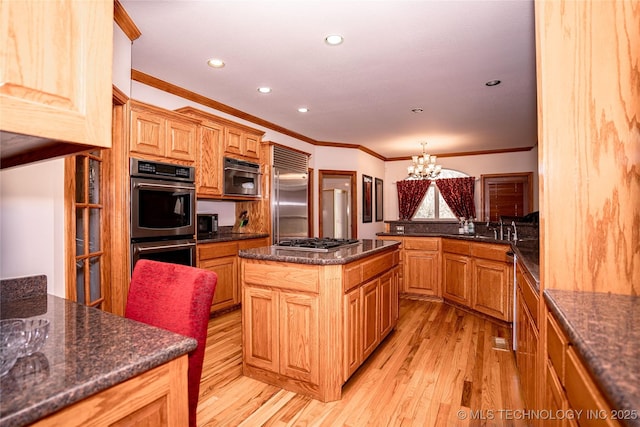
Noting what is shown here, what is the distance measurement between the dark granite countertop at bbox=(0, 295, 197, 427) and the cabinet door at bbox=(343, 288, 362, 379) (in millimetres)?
1456

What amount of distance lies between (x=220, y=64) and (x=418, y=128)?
328 centimetres

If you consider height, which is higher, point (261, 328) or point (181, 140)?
point (181, 140)

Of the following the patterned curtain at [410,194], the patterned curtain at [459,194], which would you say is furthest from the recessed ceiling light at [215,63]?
the patterned curtain at [459,194]

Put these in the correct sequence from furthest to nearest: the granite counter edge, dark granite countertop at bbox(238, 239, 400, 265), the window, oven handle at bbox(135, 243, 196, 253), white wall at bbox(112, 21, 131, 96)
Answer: the window < oven handle at bbox(135, 243, 196, 253) < white wall at bbox(112, 21, 131, 96) < dark granite countertop at bbox(238, 239, 400, 265) < the granite counter edge

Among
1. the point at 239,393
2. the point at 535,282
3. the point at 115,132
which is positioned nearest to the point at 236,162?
the point at 115,132

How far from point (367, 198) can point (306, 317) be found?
4.96 metres

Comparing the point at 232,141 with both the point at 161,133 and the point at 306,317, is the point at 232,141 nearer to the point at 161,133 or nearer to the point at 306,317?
the point at 161,133

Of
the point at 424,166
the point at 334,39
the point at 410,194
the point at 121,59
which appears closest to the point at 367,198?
the point at 410,194

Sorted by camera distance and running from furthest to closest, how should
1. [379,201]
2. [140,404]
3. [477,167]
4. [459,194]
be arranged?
1. [379,201]
2. [459,194]
3. [477,167]
4. [140,404]

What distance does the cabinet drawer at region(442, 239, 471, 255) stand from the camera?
12.9ft

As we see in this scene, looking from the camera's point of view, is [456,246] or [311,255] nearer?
[311,255]

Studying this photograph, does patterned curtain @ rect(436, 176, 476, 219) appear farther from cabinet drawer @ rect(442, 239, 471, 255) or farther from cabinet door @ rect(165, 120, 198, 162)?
cabinet door @ rect(165, 120, 198, 162)

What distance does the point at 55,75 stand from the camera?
71 centimetres

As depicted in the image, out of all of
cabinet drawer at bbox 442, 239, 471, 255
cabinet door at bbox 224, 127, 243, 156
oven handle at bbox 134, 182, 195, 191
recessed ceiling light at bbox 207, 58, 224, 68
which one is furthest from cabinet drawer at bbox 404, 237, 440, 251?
recessed ceiling light at bbox 207, 58, 224, 68
